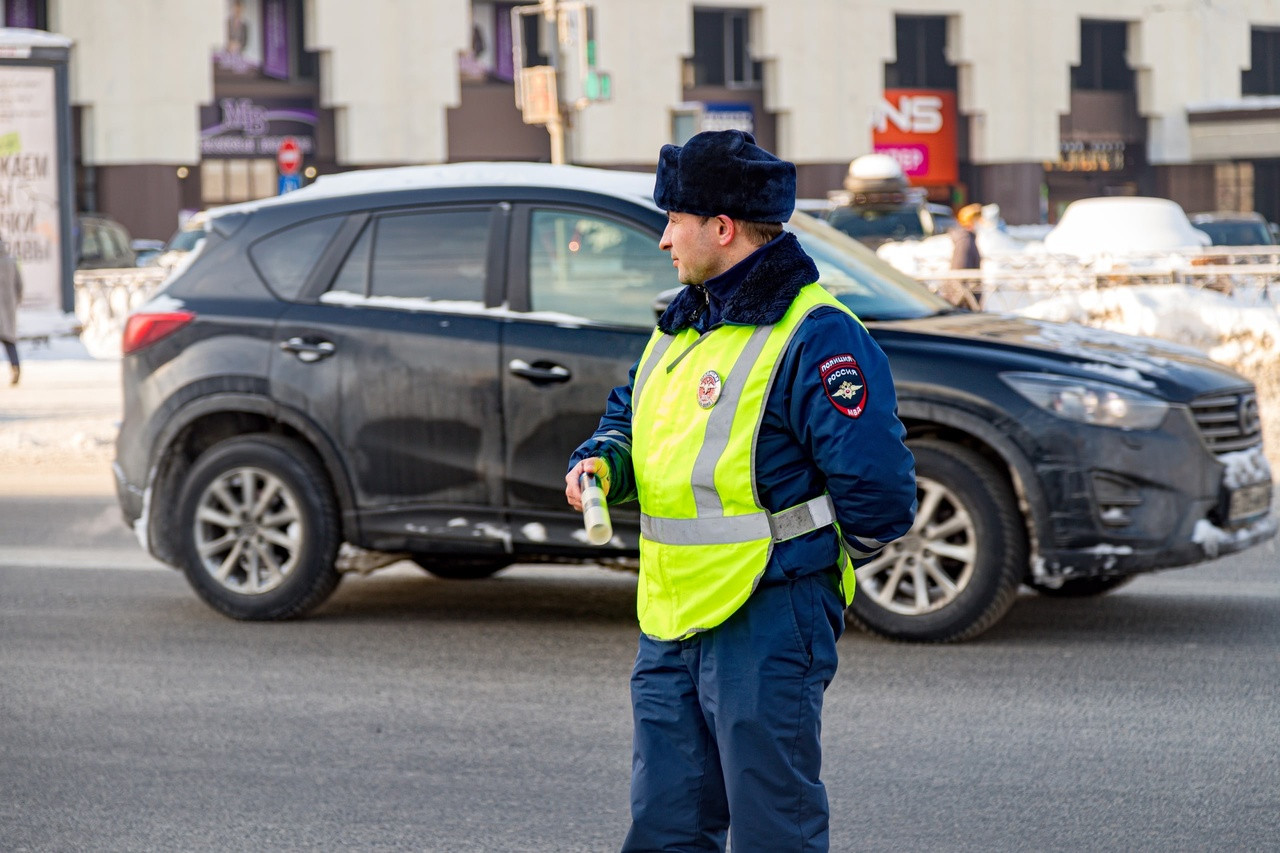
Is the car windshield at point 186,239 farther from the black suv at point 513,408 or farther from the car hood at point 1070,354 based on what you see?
the car hood at point 1070,354

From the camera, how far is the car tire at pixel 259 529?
23.9 ft

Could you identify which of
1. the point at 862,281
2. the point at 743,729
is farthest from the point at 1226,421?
the point at 743,729

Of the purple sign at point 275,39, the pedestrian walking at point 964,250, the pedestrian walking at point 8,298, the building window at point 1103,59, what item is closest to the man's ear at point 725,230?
the pedestrian walking at point 8,298

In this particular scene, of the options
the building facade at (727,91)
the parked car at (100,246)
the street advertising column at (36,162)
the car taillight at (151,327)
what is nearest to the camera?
the car taillight at (151,327)

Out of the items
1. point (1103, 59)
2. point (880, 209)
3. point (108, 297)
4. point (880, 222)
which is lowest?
point (108, 297)

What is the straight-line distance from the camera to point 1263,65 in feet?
201

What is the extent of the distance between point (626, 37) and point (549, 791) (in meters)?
44.2

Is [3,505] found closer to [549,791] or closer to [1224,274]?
[549,791]

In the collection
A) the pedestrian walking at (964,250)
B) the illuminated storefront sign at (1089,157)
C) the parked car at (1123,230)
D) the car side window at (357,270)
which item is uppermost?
the illuminated storefront sign at (1089,157)

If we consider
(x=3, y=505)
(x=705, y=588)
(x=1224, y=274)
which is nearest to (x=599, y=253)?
(x=705, y=588)

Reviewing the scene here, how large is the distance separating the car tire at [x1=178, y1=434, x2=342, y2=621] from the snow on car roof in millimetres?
1020

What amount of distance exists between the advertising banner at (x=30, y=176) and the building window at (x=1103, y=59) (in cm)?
4211

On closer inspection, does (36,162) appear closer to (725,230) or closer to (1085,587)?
(1085,587)

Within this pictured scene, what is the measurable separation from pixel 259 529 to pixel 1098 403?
3.23 m
